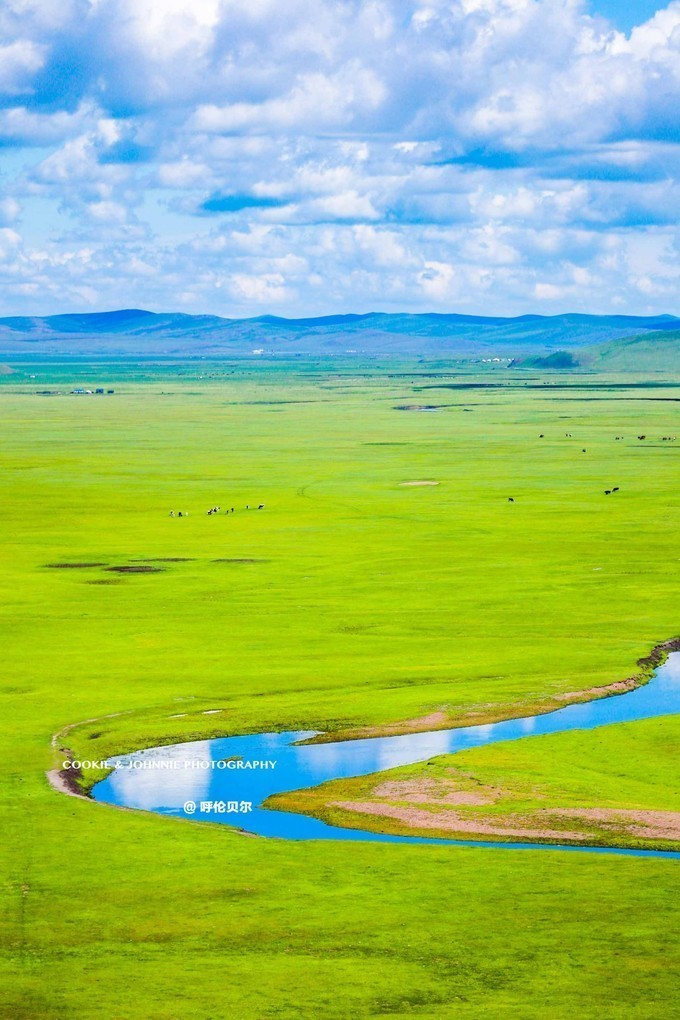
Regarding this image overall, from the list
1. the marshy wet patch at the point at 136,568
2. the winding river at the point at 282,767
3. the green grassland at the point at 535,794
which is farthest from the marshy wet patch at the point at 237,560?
the green grassland at the point at 535,794

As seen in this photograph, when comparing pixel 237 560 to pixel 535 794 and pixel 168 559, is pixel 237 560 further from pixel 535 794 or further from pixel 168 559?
pixel 535 794

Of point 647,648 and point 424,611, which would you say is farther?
point 424,611

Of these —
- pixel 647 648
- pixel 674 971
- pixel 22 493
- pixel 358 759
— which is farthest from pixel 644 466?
pixel 674 971

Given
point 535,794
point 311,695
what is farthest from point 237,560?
point 535,794

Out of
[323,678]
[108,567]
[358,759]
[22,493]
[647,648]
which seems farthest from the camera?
[22,493]

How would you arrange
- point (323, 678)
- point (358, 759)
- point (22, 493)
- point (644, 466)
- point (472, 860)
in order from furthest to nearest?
point (644, 466) < point (22, 493) < point (323, 678) < point (358, 759) < point (472, 860)

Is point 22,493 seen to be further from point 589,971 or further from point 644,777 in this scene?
point 589,971

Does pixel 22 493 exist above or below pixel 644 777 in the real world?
above
